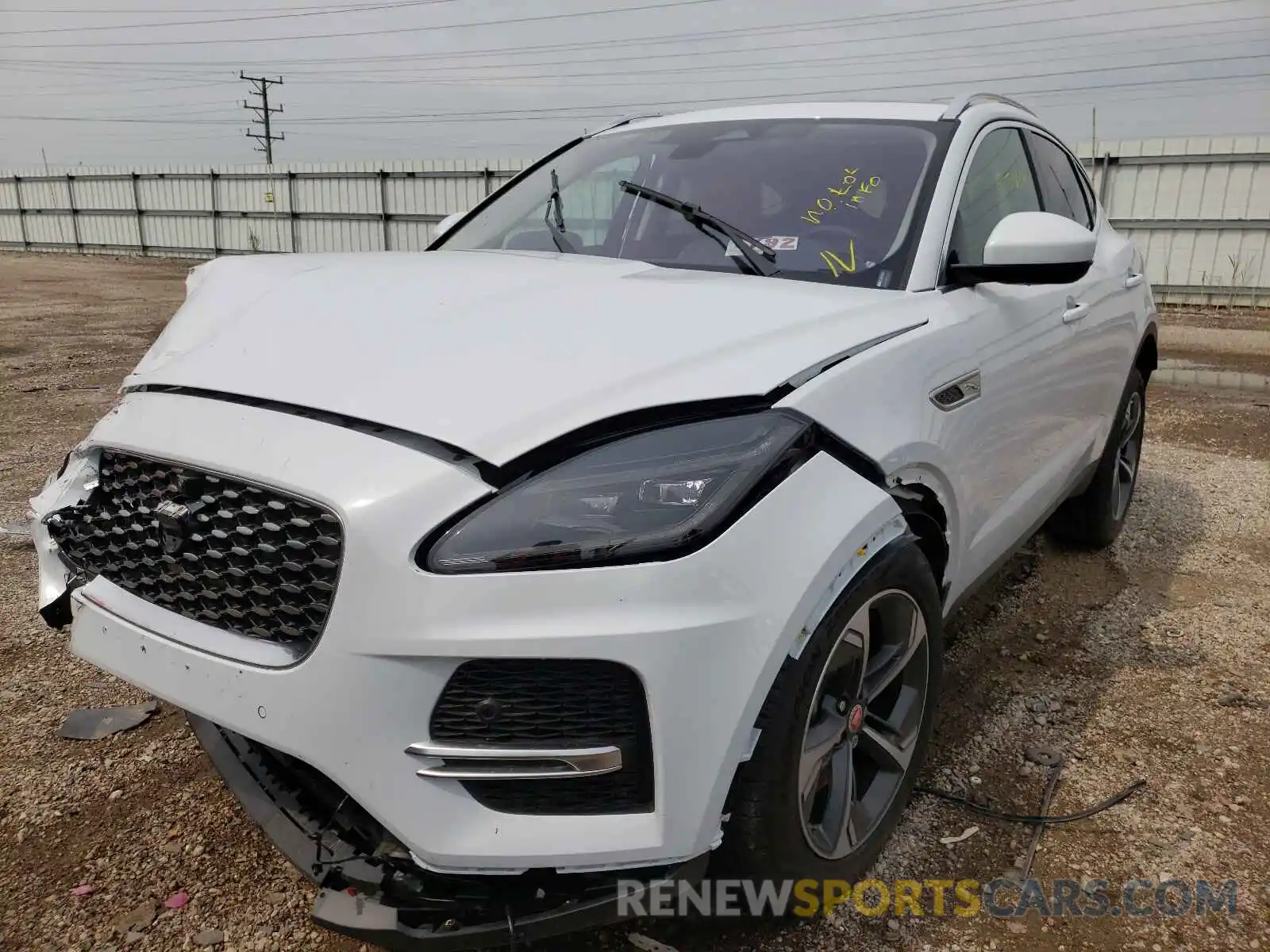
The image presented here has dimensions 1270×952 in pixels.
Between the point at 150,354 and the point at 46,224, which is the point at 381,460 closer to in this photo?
the point at 150,354

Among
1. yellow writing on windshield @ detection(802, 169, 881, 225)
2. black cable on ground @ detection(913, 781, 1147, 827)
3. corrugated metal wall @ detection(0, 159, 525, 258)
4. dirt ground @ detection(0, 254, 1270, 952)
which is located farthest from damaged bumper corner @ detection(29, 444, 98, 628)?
corrugated metal wall @ detection(0, 159, 525, 258)

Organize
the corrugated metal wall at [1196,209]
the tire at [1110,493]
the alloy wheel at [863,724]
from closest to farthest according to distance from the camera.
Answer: the alloy wheel at [863,724], the tire at [1110,493], the corrugated metal wall at [1196,209]

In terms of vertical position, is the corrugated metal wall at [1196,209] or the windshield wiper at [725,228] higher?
the windshield wiper at [725,228]

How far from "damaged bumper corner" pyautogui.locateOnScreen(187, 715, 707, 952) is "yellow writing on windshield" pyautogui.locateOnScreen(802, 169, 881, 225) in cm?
174

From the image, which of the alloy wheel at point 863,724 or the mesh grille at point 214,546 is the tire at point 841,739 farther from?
the mesh grille at point 214,546

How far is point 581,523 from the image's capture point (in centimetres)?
143

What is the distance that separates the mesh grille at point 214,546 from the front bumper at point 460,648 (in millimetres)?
43

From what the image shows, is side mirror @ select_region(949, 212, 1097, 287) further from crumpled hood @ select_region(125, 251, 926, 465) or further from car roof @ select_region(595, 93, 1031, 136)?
car roof @ select_region(595, 93, 1031, 136)

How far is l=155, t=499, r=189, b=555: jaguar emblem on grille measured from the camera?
1.55 meters

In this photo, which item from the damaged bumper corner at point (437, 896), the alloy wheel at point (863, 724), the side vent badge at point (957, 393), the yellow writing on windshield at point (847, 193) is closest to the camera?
the damaged bumper corner at point (437, 896)

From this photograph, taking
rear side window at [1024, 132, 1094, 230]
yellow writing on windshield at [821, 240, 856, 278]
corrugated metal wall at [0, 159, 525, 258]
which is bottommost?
corrugated metal wall at [0, 159, 525, 258]

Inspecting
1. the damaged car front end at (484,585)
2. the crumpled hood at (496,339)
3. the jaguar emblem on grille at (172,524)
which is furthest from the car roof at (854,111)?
the jaguar emblem on grille at (172,524)

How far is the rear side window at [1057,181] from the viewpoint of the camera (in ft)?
11.0

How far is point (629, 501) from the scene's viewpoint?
1465 mm
